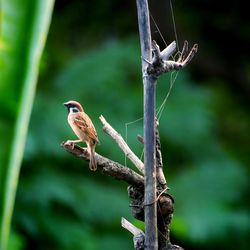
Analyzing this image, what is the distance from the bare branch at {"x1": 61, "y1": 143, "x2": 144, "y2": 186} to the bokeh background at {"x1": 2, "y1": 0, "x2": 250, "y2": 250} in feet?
12.2

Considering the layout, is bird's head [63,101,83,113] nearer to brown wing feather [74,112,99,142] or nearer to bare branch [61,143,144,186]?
brown wing feather [74,112,99,142]

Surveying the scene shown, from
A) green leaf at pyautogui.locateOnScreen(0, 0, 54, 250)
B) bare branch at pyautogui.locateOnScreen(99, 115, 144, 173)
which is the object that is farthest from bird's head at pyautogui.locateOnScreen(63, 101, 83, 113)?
green leaf at pyautogui.locateOnScreen(0, 0, 54, 250)

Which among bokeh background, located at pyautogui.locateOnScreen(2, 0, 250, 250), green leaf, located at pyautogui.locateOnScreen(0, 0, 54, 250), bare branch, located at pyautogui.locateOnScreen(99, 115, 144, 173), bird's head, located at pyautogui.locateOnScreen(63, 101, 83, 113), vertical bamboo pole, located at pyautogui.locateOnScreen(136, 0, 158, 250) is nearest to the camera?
green leaf, located at pyautogui.locateOnScreen(0, 0, 54, 250)

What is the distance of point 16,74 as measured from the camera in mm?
852

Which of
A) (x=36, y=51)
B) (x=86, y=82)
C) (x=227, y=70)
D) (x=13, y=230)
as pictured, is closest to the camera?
(x=36, y=51)

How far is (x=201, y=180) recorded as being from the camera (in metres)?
7.24

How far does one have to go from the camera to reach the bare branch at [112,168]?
65.1 inches

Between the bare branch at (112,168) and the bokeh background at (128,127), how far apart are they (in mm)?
3726

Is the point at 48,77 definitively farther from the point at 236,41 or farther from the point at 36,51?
the point at 36,51

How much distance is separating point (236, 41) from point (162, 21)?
4.10 ft

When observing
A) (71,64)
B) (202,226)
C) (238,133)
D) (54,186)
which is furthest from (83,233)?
(238,133)

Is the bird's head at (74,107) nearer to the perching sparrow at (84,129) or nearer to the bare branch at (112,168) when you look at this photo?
the perching sparrow at (84,129)

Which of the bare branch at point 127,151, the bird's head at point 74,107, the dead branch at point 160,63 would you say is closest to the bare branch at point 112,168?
the bare branch at point 127,151

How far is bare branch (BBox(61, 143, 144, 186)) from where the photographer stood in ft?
5.42
